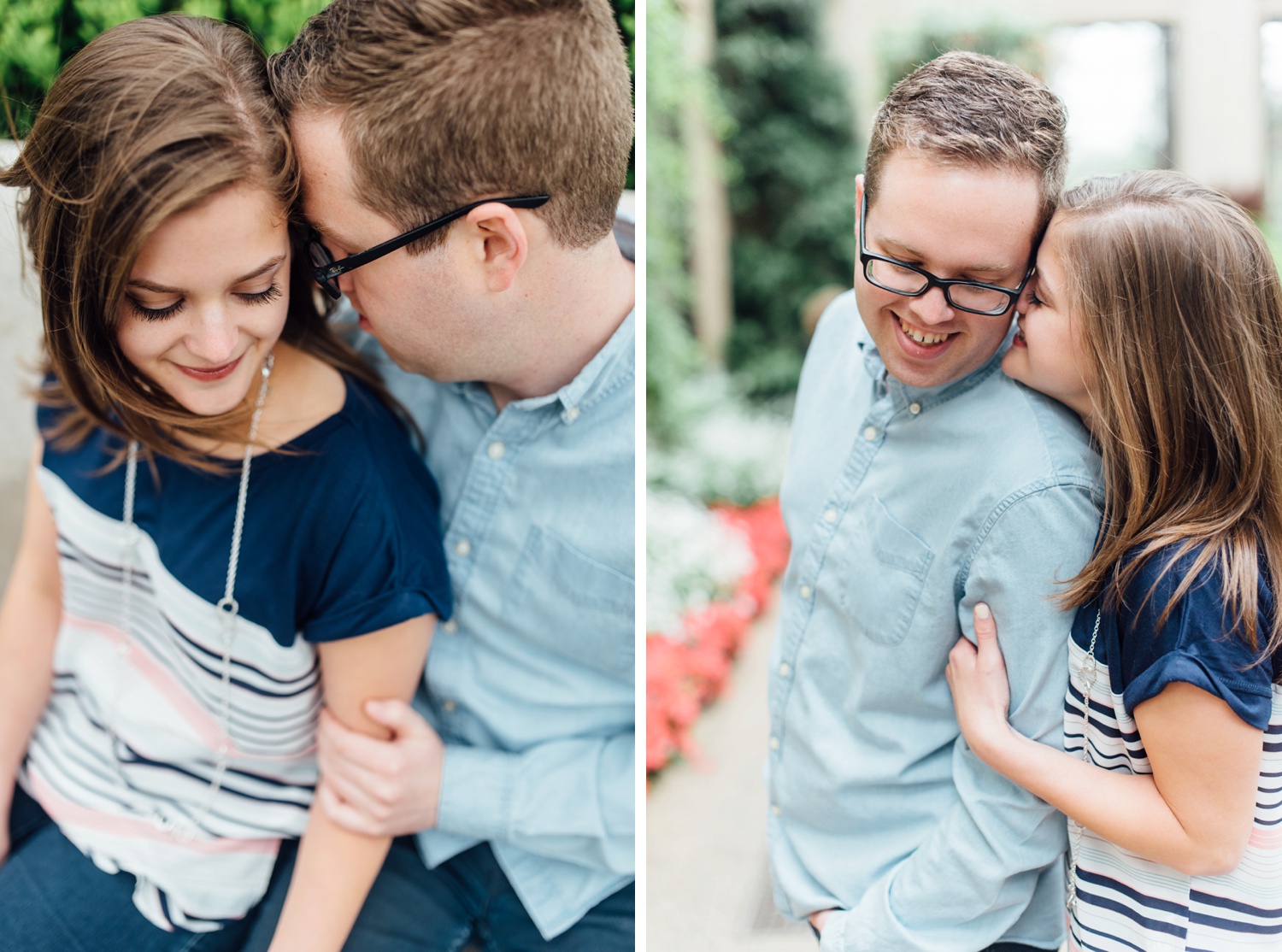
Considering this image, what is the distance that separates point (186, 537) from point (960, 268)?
4.65 feet

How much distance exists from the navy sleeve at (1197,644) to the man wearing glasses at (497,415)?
91 centimetres

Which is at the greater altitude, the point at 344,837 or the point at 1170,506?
the point at 1170,506

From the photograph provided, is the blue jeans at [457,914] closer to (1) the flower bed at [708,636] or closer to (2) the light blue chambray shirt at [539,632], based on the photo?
(2) the light blue chambray shirt at [539,632]

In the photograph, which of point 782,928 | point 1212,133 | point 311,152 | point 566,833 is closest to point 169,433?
point 311,152

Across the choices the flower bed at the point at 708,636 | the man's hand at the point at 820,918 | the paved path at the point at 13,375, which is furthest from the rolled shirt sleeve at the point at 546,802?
the flower bed at the point at 708,636

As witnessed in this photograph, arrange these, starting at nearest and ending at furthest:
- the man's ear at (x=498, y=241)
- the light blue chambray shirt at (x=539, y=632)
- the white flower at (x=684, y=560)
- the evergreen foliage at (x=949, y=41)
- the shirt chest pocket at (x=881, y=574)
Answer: the man's ear at (x=498, y=241) < the shirt chest pocket at (x=881, y=574) < the light blue chambray shirt at (x=539, y=632) < the white flower at (x=684, y=560) < the evergreen foliage at (x=949, y=41)

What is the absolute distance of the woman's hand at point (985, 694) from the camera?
1.56m

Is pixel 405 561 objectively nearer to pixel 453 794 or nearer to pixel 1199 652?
pixel 453 794

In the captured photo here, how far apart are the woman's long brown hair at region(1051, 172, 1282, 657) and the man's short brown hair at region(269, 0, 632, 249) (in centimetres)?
80

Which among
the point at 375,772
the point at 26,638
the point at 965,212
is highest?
the point at 965,212

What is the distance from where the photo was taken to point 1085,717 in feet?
5.17

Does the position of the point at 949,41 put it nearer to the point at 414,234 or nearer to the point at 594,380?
the point at 594,380

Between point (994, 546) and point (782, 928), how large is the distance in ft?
7.90

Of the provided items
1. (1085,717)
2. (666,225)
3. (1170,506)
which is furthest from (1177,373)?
(666,225)
